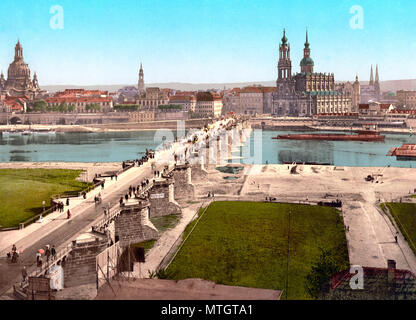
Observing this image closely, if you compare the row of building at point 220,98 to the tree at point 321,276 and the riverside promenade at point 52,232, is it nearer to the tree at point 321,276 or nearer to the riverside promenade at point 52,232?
the riverside promenade at point 52,232

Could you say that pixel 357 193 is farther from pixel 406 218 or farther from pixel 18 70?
pixel 18 70

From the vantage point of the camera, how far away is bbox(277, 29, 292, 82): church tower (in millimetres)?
121062

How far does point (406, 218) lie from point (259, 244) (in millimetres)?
8943

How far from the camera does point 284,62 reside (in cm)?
12125

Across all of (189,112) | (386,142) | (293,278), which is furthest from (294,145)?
(293,278)

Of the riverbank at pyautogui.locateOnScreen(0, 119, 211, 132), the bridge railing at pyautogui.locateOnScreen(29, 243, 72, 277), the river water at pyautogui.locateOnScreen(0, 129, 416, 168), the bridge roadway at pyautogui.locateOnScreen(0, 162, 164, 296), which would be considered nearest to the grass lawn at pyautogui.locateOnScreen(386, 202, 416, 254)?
the bridge roadway at pyautogui.locateOnScreen(0, 162, 164, 296)

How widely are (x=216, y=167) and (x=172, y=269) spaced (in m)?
24.9

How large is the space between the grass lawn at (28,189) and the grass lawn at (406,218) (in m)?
16.1

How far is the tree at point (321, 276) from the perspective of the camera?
13031mm

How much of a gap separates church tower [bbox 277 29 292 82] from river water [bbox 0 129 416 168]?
153 feet

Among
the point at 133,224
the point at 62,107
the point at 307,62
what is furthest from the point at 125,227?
the point at 307,62

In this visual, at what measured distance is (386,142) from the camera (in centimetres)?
7106

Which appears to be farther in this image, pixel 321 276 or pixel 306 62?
pixel 306 62
